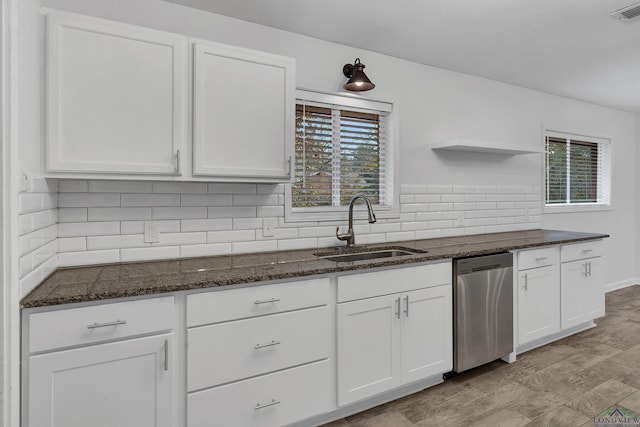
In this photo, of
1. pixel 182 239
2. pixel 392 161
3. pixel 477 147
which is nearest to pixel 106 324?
pixel 182 239

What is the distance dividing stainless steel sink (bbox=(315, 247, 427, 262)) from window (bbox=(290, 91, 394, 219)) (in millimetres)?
370

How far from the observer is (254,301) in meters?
1.86

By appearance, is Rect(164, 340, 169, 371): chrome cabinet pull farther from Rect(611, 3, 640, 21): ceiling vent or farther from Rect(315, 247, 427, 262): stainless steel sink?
Rect(611, 3, 640, 21): ceiling vent

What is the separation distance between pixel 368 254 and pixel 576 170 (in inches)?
139

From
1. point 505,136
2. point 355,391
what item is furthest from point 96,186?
point 505,136

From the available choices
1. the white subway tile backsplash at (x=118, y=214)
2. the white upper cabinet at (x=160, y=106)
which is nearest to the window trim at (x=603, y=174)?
the white upper cabinet at (x=160, y=106)

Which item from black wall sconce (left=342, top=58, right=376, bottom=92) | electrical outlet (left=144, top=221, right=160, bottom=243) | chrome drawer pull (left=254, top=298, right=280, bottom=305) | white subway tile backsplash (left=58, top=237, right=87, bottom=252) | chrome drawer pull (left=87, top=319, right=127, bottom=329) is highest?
black wall sconce (left=342, top=58, right=376, bottom=92)

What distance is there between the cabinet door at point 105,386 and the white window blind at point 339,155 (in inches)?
55.5

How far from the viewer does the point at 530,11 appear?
2355mm

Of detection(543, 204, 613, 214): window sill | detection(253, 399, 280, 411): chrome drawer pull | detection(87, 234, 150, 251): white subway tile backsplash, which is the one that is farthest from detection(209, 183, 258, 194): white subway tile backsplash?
detection(543, 204, 613, 214): window sill

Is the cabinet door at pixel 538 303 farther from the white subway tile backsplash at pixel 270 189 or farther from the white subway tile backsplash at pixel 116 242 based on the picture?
the white subway tile backsplash at pixel 116 242

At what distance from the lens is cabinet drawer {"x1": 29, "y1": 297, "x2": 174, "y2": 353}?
1.43 metres

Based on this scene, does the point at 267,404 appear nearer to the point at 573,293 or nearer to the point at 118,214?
the point at 118,214

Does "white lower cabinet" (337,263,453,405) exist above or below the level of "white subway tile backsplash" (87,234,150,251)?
below
